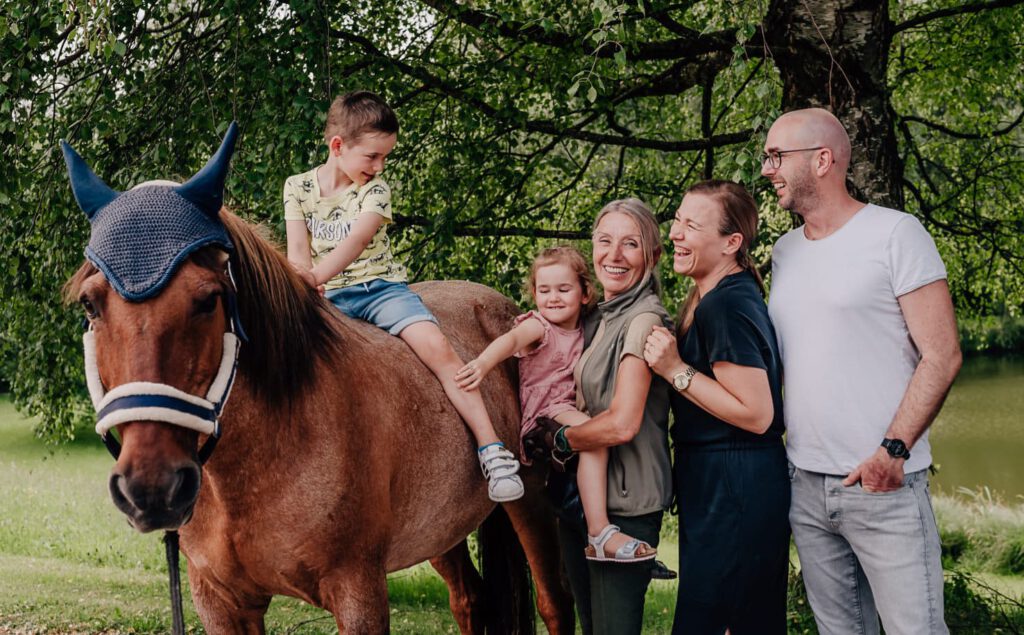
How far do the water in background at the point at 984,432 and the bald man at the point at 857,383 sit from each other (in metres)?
11.9

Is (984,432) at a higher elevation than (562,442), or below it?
below

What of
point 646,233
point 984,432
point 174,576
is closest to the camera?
point 174,576

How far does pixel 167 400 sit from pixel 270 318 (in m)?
0.60

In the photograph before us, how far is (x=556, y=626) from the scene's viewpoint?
4.31 m

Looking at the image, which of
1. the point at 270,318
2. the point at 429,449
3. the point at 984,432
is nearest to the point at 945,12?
the point at 429,449

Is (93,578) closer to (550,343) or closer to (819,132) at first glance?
(550,343)

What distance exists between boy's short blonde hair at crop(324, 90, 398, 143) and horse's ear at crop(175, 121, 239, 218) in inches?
36.9

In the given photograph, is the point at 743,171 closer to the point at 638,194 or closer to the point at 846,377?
the point at 846,377

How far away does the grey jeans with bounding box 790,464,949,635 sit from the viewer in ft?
8.97

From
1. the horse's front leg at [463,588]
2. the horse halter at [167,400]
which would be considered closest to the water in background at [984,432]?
the horse's front leg at [463,588]

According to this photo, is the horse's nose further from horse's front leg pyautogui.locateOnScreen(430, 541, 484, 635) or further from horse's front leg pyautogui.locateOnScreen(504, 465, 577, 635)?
horse's front leg pyautogui.locateOnScreen(430, 541, 484, 635)

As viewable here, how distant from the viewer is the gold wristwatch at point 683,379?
2.84 metres

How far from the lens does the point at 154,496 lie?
6.91 ft

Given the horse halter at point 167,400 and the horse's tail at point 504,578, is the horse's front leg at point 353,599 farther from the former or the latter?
the horse's tail at point 504,578
